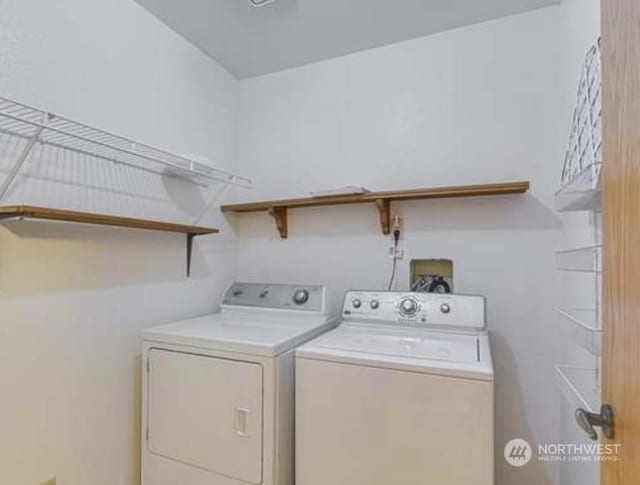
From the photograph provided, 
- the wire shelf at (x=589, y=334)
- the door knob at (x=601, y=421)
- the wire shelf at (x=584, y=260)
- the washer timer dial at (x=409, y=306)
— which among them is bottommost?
the door knob at (x=601, y=421)

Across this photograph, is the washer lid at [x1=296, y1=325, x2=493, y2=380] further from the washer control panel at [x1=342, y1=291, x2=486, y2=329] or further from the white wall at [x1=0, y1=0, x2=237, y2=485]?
the white wall at [x1=0, y1=0, x2=237, y2=485]

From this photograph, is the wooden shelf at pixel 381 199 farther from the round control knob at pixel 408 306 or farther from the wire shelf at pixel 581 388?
the wire shelf at pixel 581 388

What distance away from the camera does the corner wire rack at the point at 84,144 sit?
1.24 m

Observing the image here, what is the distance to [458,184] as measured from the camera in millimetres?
1958

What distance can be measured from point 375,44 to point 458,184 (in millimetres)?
921

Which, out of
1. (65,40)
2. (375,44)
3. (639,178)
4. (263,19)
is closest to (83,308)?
(65,40)

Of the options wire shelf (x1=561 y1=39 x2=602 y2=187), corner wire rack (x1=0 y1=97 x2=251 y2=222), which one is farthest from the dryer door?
wire shelf (x1=561 y1=39 x2=602 y2=187)

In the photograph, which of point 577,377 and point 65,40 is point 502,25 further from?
point 65,40

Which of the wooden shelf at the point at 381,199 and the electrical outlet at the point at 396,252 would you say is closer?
the wooden shelf at the point at 381,199

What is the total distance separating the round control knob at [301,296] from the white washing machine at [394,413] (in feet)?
1.32

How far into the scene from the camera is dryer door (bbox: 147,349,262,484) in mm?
1381

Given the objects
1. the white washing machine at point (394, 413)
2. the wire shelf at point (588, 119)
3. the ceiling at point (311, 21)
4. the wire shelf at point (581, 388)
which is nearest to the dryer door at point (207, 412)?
the white washing machine at point (394, 413)

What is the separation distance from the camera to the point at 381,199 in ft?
6.46

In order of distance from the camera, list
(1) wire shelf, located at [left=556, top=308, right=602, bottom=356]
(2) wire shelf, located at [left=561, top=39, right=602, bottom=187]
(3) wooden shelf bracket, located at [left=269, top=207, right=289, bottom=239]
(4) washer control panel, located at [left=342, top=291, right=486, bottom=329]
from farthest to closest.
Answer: (3) wooden shelf bracket, located at [left=269, top=207, right=289, bottom=239] → (4) washer control panel, located at [left=342, top=291, right=486, bottom=329] → (2) wire shelf, located at [left=561, top=39, right=602, bottom=187] → (1) wire shelf, located at [left=556, top=308, right=602, bottom=356]
